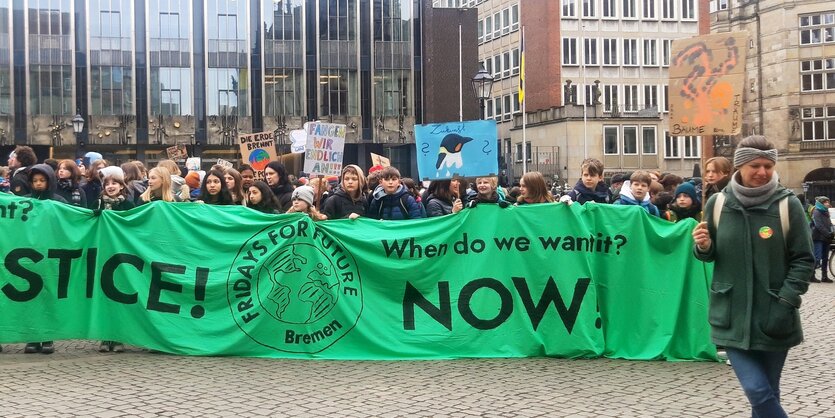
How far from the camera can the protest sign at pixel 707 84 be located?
396 inches

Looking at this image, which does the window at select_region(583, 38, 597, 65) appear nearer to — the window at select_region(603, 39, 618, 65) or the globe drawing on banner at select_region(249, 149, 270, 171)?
the window at select_region(603, 39, 618, 65)

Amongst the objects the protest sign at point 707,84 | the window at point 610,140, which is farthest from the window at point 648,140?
the protest sign at point 707,84

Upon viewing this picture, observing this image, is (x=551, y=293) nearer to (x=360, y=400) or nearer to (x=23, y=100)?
(x=360, y=400)

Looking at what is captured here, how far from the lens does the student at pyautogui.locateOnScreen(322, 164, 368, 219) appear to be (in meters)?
11.4

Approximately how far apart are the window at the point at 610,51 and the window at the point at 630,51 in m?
0.65

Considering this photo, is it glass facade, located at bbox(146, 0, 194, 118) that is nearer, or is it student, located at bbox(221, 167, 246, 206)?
student, located at bbox(221, 167, 246, 206)

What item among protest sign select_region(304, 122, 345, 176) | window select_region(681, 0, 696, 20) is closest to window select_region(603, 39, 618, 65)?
window select_region(681, 0, 696, 20)

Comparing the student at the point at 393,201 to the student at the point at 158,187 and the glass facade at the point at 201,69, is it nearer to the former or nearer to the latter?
the student at the point at 158,187

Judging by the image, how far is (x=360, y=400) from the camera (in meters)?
7.86

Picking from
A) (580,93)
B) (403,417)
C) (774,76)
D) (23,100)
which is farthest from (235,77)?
(403,417)

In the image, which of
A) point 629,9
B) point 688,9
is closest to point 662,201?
point 629,9

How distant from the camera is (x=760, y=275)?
5.70 metres

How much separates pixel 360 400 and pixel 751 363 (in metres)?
3.31

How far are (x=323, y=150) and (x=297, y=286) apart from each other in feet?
11.9
